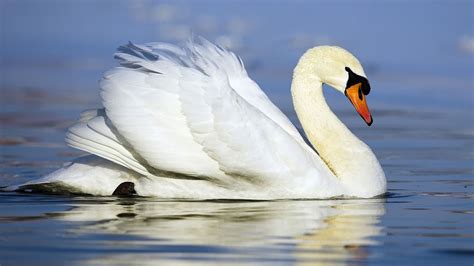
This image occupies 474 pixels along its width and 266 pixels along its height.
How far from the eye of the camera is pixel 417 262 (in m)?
8.45

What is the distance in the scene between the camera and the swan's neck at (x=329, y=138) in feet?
38.8

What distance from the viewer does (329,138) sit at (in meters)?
12.2

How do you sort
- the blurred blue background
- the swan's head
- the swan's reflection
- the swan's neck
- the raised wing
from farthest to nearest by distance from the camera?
the blurred blue background, the swan's head, the swan's neck, the raised wing, the swan's reflection

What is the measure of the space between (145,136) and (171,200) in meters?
0.61

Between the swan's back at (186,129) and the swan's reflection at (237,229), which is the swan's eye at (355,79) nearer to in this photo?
the swan's back at (186,129)

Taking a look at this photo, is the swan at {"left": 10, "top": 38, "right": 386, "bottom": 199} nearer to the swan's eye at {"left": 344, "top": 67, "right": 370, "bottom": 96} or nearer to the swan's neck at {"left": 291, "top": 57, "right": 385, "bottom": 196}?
the swan's neck at {"left": 291, "top": 57, "right": 385, "bottom": 196}

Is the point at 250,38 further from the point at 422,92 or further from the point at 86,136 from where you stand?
the point at 86,136

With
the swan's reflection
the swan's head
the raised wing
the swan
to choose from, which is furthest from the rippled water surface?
the swan's head

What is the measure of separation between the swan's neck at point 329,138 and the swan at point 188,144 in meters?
0.02

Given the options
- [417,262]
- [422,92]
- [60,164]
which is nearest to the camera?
[417,262]

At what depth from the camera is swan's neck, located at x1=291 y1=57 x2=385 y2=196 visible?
1183 centimetres

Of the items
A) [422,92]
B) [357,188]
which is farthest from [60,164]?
[422,92]

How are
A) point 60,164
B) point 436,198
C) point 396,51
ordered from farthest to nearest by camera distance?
1. point 396,51
2. point 60,164
3. point 436,198

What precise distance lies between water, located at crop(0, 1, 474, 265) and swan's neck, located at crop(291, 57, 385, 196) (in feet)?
1.09
